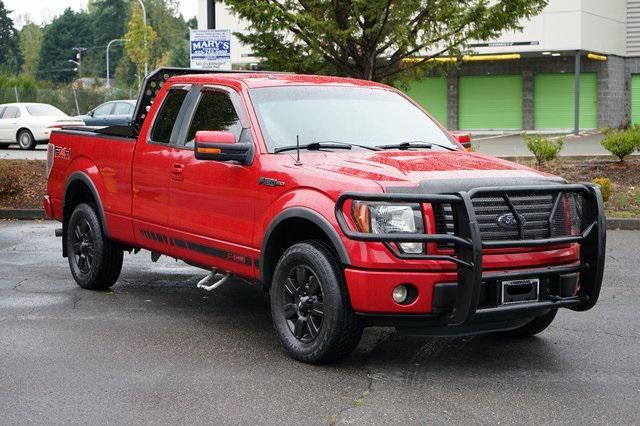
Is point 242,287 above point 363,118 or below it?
below

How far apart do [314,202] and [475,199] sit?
99 cm

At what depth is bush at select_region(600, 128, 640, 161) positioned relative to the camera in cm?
1816

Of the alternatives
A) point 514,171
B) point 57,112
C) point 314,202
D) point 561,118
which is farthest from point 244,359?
point 561,118

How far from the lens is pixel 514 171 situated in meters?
6.59

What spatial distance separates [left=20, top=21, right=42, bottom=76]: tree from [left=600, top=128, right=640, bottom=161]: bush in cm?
10993

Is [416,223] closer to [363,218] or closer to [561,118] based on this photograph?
[363,218]

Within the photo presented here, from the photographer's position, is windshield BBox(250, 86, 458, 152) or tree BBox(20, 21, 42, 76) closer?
windshield BBox(250, 86, 458, 152)

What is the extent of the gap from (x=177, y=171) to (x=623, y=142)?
12314 mm

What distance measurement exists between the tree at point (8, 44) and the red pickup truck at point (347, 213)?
11276 cm

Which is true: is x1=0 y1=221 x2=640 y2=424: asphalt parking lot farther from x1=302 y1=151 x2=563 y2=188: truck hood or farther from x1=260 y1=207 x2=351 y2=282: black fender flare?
x1=302 y1=151 x2=563 y2=188: truck hood

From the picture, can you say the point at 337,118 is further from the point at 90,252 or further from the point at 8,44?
the point at 8,44

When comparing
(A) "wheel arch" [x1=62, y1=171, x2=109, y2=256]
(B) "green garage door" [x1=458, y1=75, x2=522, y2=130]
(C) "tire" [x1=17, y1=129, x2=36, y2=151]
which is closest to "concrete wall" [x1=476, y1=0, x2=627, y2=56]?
(B) "green garage door" [x1=458, y1=75, x2=522, y2=130]

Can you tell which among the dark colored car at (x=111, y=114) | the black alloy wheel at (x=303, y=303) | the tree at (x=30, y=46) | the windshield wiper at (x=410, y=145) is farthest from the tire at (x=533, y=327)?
the tree at (x=30, y=46)

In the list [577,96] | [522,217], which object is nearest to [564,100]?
[577,96]
